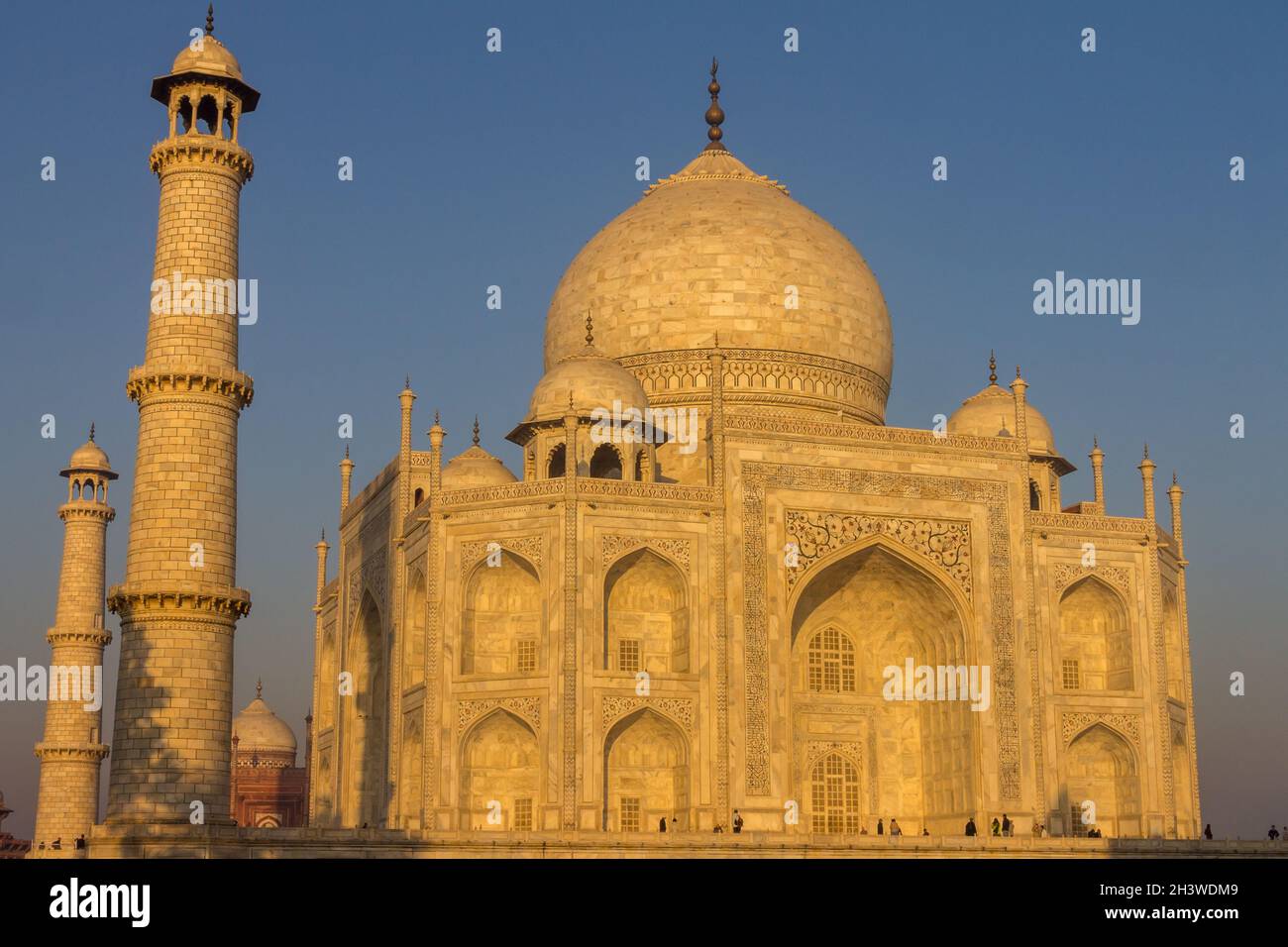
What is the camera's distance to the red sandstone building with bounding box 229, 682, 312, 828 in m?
51.2

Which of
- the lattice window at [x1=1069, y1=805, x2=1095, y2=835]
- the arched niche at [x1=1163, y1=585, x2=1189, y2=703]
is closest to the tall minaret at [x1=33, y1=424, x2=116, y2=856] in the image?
the lattice window at [x1=1069, y1=805, x2=1095, y2=835]

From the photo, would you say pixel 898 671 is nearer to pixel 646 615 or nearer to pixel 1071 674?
pixel 1071 674

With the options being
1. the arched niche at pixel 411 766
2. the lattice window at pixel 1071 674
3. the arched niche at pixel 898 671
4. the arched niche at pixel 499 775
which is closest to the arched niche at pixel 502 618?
the arched niche at pixel 499 775

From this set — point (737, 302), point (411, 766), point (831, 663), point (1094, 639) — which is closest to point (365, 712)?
point (411, 766)

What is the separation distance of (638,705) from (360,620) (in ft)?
27.5

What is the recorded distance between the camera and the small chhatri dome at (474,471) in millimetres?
32281

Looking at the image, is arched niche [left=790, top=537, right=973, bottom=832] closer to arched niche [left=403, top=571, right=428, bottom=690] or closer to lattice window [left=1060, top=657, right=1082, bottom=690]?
lattice window [left=1060, top=657, right=1082, bottom=690]

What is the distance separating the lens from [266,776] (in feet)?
170

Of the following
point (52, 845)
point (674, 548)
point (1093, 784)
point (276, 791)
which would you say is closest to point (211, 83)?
point (674, 548)

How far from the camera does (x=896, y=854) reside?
2614 cm

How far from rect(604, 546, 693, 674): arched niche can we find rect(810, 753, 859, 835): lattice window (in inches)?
153

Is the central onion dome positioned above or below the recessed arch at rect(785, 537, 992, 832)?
above
